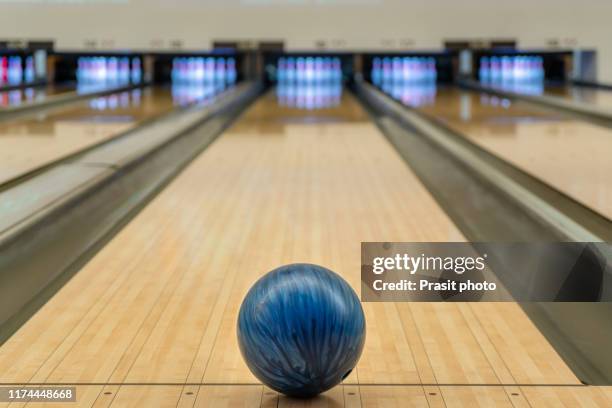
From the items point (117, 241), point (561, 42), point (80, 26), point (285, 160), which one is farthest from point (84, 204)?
point (561, 42)

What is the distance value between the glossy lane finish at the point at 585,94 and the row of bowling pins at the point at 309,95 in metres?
2.40

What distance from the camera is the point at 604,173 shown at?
4.62 m

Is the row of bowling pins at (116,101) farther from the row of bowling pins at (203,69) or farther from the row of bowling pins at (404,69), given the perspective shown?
the row of bowling pins at (404,69)

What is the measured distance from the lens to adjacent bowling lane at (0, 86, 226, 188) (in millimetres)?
5270

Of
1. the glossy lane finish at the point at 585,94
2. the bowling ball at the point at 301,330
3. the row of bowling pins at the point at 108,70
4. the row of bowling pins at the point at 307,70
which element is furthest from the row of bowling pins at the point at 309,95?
the bowling ball at the point at 301,330

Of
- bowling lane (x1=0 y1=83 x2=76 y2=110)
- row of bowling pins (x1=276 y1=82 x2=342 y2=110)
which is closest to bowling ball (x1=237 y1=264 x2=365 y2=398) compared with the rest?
bowling lane (x1=0 y1=83 x2=76 y2=110)

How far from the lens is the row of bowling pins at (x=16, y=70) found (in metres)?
11.1

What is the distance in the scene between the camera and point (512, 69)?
12.2 m

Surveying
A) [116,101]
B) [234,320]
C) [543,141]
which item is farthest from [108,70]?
[234,320]

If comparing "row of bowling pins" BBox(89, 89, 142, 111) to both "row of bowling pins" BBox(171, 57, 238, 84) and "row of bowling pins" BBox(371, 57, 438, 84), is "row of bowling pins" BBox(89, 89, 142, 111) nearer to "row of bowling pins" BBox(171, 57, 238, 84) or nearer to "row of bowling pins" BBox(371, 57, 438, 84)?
"row of bowling pins" BBox(171, 57, 238, 84)

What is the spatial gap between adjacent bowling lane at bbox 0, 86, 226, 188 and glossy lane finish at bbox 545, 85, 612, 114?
3.91 metres

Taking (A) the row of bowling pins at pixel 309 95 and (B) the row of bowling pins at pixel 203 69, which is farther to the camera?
(B) the row of bowling pins at pixel 203 69

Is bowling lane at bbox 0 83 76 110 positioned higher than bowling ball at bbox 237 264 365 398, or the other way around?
bowling lane at bbox 0 83 76 110

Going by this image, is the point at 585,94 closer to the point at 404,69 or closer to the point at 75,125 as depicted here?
the point at 404,69
